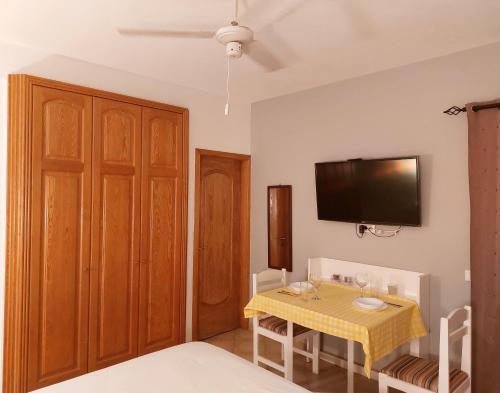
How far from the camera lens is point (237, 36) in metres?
1.84

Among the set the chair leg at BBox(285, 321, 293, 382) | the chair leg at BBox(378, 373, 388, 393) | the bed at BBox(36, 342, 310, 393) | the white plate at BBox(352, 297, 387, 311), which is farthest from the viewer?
the chair leg at BBox(285, 321, 293, 382)

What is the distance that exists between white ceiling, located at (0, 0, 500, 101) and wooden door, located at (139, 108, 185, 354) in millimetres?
593

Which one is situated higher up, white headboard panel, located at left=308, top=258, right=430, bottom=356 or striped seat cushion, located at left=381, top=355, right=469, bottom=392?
white headboard panel, located at left=308, top=258, right=430, bottom=356

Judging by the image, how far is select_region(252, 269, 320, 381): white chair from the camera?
2.98 m

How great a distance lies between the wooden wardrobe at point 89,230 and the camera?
2.72 metres

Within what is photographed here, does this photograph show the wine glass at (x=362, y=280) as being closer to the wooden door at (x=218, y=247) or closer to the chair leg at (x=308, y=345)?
the chair leg at (x=308, y=345)

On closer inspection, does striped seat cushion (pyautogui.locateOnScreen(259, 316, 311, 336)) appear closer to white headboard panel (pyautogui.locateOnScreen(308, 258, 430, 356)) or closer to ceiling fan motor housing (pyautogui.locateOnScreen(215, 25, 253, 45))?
white headboard panel (pyautogui.locateOnScreen(308, 258, 430, 356))

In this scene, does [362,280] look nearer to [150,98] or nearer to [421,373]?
[421,373]

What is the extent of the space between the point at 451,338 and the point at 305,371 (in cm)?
155

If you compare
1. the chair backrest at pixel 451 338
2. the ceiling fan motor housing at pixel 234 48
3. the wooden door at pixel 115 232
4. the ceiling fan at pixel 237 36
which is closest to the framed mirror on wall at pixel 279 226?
the ceiling fan at pixel 237 36

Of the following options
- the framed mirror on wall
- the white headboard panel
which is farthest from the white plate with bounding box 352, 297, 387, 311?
the framed mirror on wall

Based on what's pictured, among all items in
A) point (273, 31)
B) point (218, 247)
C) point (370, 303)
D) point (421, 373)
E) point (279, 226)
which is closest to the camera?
point (421, 373)

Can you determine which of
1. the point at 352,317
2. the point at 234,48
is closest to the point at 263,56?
the point at 234,48

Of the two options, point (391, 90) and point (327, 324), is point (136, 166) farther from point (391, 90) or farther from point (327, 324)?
point (391, 90)
